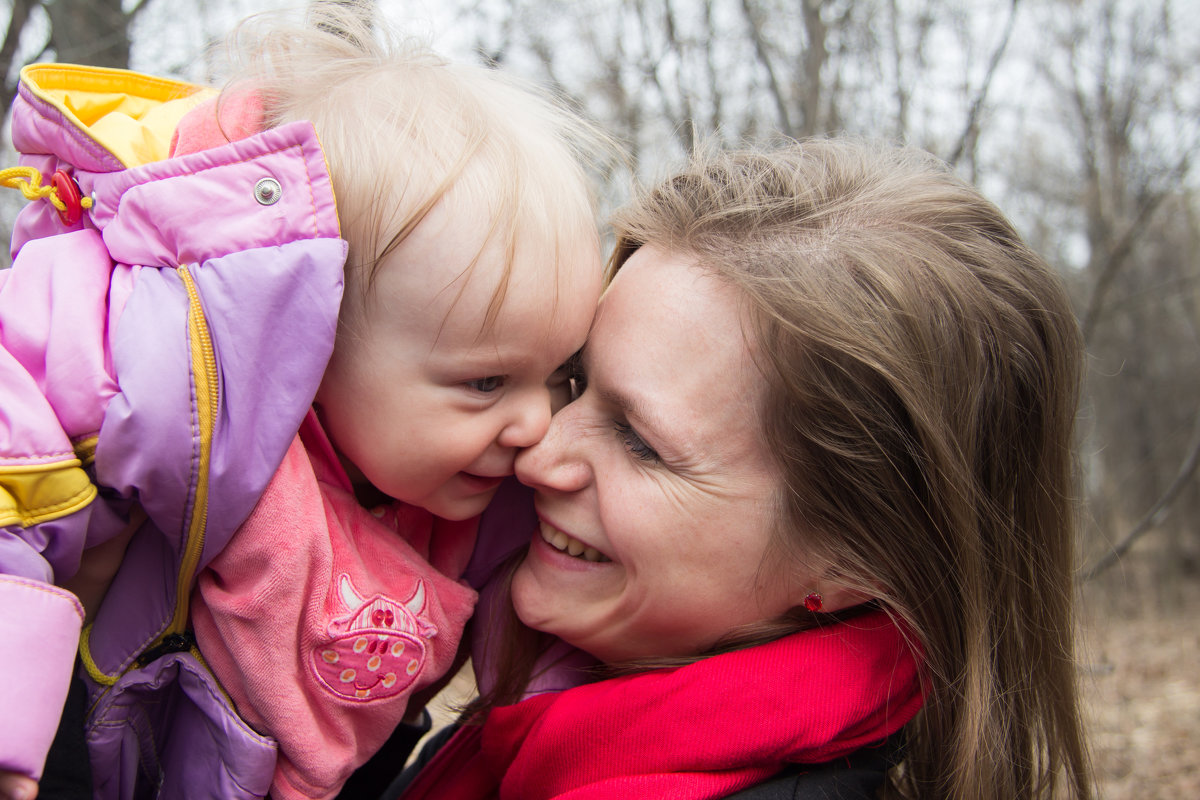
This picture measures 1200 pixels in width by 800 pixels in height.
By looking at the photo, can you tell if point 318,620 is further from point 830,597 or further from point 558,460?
point 830,597

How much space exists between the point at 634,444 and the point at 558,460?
14cm

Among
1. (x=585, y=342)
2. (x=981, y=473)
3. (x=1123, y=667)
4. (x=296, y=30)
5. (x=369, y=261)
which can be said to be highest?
(x=296, y=30)

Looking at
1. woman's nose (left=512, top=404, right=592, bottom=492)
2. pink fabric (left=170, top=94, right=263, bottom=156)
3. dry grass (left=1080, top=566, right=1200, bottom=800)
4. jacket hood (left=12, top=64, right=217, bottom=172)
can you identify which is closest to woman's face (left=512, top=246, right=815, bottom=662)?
woman's nose (left=512, top=404, right=592, bottom=492)

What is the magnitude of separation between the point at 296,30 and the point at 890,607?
60.9 inches

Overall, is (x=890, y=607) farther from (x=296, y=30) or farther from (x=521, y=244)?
(x=296, y=30)

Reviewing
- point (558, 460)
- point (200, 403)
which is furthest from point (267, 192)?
point (558, 460)

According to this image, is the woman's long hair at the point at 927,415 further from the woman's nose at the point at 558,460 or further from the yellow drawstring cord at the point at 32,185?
the yellow drawstring cord at the point at 32,185

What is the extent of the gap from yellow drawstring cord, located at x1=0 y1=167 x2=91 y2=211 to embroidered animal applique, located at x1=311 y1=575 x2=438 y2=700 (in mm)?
739

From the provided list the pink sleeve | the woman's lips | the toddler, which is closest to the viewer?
the pink sleeve

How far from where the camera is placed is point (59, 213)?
1.43 metres

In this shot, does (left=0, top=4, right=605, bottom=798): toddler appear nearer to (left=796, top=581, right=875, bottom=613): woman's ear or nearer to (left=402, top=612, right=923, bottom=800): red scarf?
(left=402, top=612, right=923, bottom=800): red scarf

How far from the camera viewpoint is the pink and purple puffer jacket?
3.81 feet

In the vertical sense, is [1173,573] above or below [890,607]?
below

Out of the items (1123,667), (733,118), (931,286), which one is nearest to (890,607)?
(931,286)
